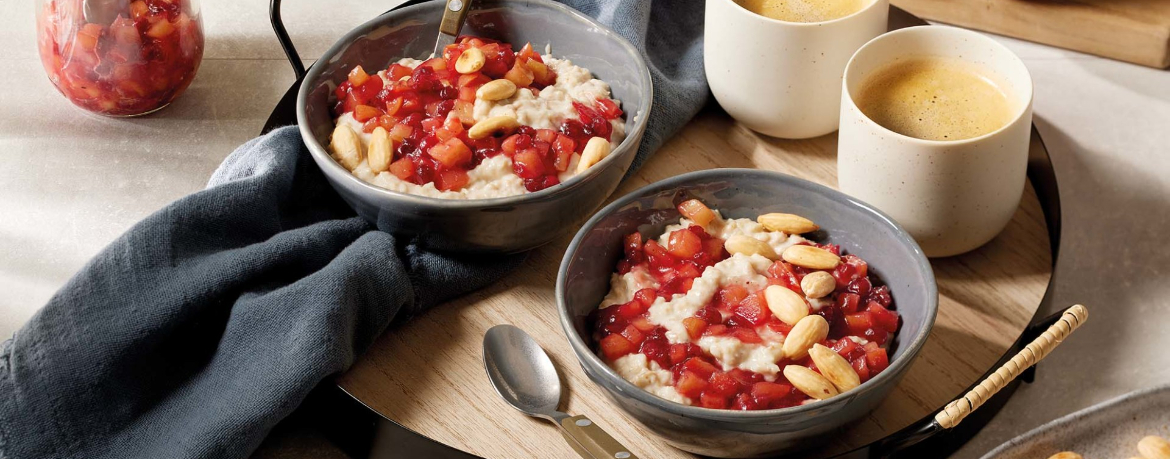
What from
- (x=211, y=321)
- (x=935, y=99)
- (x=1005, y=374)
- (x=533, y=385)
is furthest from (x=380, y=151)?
(x=1005, y=374)

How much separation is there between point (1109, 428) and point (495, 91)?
1.15m

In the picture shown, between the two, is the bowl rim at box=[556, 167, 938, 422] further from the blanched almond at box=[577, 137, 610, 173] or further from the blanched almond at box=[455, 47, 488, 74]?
the blanched almond at box=[455, 47, 488, 74]

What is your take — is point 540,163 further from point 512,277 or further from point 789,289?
point 789,289

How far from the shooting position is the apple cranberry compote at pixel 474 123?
192 cm

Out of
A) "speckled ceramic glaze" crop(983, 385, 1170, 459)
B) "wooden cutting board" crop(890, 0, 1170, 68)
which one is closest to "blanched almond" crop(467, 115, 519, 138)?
"speckled ceramic glaze" crop(983, 385, 1170, 459)

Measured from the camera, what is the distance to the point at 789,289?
5.58 ft

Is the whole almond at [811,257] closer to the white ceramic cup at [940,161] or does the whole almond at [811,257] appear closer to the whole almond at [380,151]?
the white ceramic cup at [940,161]

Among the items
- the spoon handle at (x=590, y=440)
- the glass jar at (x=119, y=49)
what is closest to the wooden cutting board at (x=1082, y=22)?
the spoon handle at (x=590, y=440)

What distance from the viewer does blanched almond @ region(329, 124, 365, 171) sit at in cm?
195

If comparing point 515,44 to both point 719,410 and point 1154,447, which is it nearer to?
point 719,410

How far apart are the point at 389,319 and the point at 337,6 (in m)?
1.35

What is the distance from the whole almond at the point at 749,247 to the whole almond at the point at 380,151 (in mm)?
612

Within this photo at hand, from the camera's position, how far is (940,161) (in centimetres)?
174

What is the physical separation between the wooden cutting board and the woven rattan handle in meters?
1.25
